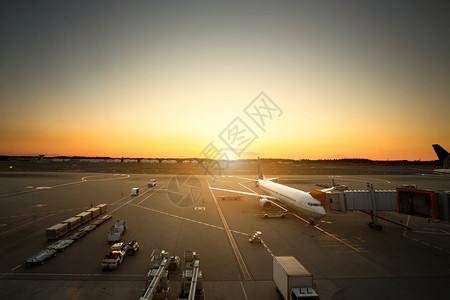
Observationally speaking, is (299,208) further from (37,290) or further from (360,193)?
(37,290)

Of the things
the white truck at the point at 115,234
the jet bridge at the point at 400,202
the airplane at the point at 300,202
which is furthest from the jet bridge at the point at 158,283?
the jet bridge at the point at 400,202

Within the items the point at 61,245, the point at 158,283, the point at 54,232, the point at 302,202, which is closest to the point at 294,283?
the point at 158,283

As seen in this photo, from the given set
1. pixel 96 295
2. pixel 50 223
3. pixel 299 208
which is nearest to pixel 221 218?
pixel 299 208

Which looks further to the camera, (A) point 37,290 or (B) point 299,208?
(B) point 299,208

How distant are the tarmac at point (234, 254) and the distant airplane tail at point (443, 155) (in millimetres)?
20239

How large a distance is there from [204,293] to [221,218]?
851 inches

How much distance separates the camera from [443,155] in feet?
163

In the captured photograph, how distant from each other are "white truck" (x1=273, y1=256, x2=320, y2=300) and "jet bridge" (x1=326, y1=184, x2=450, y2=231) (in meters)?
20.6

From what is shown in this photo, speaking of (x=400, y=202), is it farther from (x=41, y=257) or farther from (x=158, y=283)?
(x=41, y=257)

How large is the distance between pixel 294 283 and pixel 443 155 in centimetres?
5690

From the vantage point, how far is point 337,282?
741 inches

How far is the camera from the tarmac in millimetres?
17625

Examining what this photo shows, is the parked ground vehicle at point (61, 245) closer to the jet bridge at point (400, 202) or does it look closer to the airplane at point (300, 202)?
the airplane at point (300, 202)

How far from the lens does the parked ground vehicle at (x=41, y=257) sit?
68.8 feet
